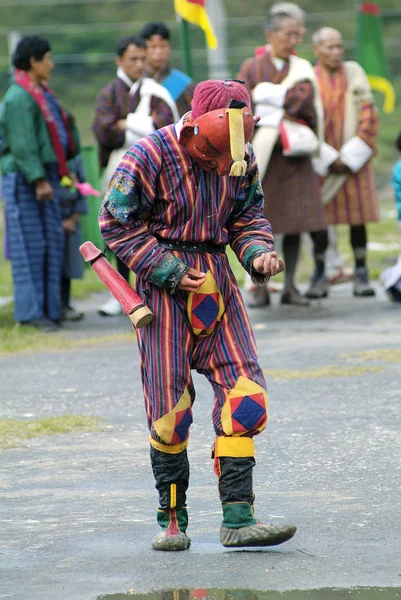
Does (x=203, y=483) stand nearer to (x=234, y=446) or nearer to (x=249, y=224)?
(x=234, y=446)

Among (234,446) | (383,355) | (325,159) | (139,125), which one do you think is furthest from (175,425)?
(325,159)

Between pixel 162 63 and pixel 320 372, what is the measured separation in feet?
10.7

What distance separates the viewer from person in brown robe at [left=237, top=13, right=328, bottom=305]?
10.1m

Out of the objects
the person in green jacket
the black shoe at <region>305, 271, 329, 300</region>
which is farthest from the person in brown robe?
the person in green jacket

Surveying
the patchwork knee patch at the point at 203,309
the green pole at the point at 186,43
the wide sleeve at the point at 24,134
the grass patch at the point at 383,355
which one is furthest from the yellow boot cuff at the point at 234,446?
the green pole at the point at 186,43

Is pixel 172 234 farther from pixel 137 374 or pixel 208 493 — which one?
pixel 137 374

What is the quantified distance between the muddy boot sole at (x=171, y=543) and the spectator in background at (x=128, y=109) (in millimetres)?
5153

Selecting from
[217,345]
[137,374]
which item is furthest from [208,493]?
[137,374]

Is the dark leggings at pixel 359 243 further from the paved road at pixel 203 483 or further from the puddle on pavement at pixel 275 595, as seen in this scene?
the puddle on pavement at pixel 275 595

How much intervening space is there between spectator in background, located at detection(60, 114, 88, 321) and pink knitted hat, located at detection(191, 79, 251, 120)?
18.9ft

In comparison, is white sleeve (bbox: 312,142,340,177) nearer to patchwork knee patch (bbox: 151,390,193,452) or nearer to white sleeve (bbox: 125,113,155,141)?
white sleeve (bbox: 125,113,155,141)

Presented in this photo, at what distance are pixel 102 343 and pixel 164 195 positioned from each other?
4.81 metres

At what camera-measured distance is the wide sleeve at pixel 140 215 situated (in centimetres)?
463

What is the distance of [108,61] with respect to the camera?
62.6 feet
